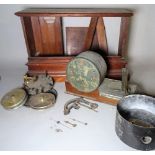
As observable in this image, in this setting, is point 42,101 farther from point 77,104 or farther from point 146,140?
point 146,140

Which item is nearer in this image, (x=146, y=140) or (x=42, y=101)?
(x=146, y=140)

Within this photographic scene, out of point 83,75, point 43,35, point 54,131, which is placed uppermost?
point 43,35

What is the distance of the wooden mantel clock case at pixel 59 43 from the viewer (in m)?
1.24

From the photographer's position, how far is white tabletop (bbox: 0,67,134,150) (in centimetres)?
94

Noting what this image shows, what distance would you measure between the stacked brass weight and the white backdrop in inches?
7.7

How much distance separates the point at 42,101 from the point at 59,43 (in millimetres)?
379

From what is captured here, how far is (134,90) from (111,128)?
249 mm

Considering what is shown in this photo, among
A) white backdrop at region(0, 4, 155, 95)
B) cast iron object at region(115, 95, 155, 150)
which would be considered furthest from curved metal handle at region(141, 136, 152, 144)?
white backdrop at region(0, 4, 155, 95)

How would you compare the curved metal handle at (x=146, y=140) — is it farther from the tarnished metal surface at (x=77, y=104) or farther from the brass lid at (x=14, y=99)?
the brass lid at (x=14, y=99)

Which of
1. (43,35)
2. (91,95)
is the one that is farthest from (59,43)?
(91,95)

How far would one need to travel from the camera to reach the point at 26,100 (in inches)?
45.9

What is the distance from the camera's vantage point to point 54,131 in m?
1.00

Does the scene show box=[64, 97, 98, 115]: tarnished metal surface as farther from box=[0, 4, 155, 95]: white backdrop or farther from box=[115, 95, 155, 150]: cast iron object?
box=[0, 4, 155, 95]: white backdrop

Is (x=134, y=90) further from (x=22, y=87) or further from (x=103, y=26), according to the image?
(x=22, y=87)
